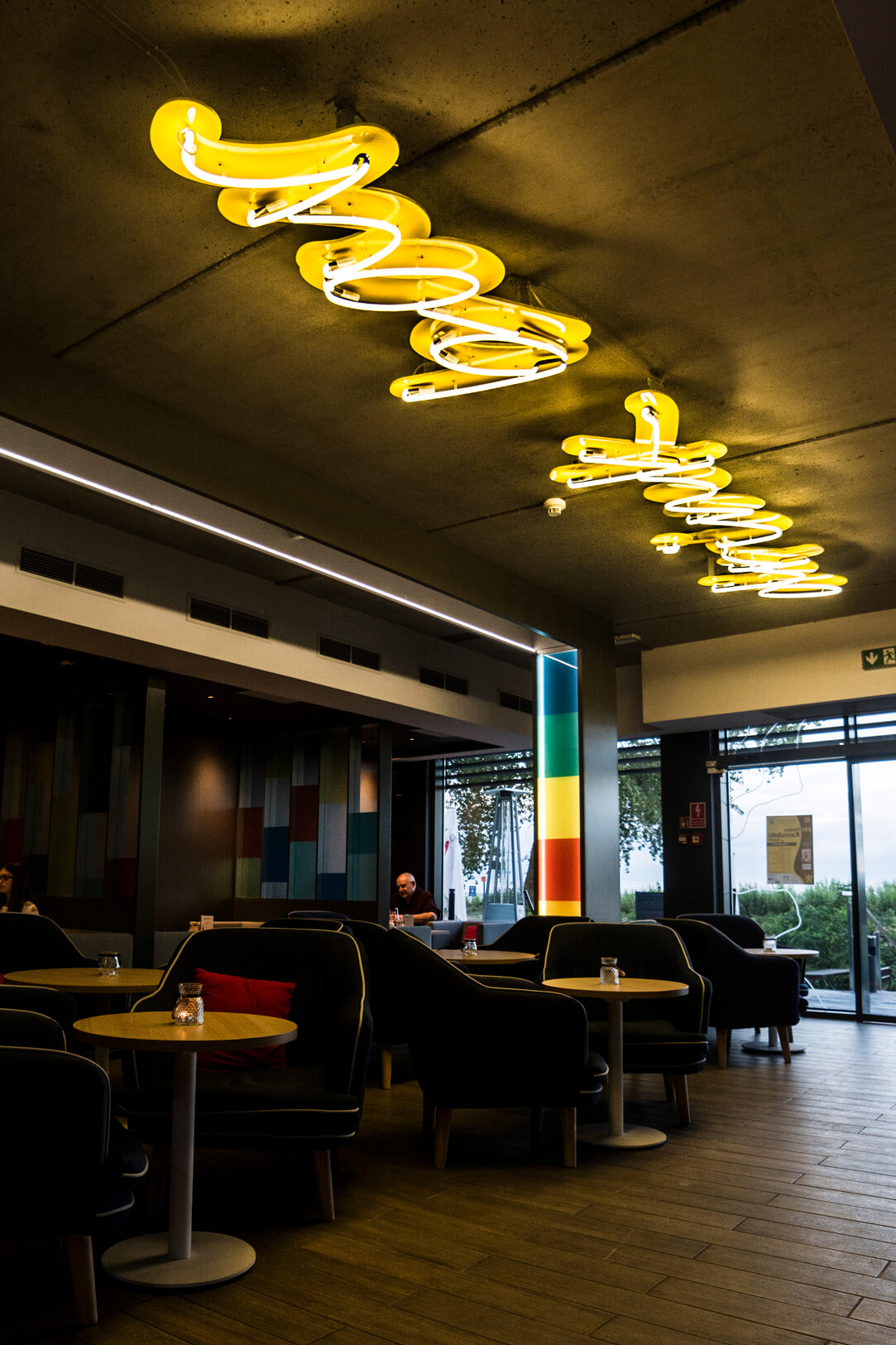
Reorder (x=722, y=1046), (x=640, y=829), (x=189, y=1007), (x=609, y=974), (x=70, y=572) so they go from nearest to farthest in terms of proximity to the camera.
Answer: (x=189, y=1007), (x=609, y=974), (x=70, y=572), (x=722, y=1046), (x=640, y=829)

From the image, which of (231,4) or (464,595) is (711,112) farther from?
(464,595)

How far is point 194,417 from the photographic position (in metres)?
5.48

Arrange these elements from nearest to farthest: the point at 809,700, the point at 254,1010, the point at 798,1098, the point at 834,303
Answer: the point at 254,1010
the point at 834,303
the point at 798,1098
the point at 809,700

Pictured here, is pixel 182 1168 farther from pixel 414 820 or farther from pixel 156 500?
pixel 414 820

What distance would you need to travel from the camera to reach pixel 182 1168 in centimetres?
310

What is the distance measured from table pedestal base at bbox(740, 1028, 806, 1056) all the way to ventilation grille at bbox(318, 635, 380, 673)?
424cm

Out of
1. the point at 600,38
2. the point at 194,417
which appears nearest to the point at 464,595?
the point at 194,417

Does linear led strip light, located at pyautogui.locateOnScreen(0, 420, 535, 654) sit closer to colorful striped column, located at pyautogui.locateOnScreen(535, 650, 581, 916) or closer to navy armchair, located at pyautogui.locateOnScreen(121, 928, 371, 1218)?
colorful striped column, located at pyautogui.locateOnScreen(535, 650, 581, 916)

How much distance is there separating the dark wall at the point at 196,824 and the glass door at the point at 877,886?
266 inches

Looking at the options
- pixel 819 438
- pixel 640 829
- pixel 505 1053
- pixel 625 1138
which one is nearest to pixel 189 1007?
pixel 505 1053

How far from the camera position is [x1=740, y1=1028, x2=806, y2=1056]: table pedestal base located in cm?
759

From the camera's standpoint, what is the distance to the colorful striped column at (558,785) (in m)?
8.40

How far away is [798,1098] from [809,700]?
13.7 ft

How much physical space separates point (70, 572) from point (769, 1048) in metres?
6.05
